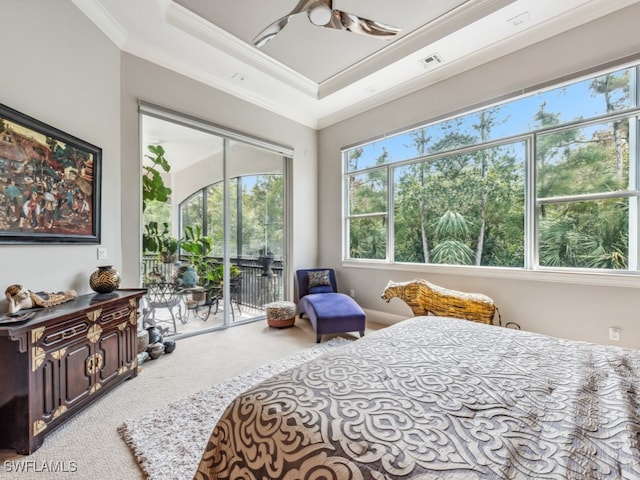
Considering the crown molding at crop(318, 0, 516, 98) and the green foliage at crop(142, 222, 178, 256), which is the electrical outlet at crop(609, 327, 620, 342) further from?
the green foliage at crop(142, 222, 178, 256)

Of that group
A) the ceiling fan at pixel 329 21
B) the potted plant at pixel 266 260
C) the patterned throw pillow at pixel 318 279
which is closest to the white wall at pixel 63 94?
the ceiling fan at pixel 329 21

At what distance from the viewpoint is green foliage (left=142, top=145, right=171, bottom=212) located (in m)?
3.38

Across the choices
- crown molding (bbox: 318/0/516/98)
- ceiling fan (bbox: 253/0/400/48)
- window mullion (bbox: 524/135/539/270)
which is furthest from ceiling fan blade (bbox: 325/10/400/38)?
window mullion (bbox: 524/135/539/270)

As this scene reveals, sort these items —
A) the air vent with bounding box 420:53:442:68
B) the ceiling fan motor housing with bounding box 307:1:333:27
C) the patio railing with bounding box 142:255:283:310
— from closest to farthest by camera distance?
the ceiling fan motor housing with bounding box 307:1:333:27, the air vent with bounding box 420:53:442:68, the patio railing with bounding box 142:255:283:310

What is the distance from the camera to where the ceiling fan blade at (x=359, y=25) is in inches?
91.8

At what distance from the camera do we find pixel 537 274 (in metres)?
3.01

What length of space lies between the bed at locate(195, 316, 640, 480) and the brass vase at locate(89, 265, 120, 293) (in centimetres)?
213

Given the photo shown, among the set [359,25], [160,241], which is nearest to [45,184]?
[160,241]

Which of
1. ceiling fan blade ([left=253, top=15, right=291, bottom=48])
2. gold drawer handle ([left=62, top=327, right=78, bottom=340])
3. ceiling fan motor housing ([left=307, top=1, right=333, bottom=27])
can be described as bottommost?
gold drawer handle ([left=62, top=327, right=78, bottom=340])

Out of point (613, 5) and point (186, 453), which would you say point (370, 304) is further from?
point (613, 5)

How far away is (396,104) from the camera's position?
4.14 m

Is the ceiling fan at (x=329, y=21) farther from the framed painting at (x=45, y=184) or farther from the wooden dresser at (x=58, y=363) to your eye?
the wooden dresser at (x=58, y=363)

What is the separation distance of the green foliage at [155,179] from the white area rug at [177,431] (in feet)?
7.28

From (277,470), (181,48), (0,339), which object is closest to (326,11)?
(181,48)
